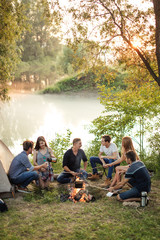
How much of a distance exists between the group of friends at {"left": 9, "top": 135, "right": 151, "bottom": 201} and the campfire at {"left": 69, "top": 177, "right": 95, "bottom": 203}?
353 millimetres

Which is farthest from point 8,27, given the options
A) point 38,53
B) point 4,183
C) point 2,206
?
point 38,53

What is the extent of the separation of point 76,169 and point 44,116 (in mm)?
13232

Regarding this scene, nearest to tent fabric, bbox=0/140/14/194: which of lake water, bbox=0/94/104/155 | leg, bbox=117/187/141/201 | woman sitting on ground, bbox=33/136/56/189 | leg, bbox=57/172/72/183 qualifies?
woman sitting on ground, bbox=33/136/56/189

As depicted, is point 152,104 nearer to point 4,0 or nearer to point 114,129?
point 114,129

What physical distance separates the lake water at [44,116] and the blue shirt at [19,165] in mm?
6098

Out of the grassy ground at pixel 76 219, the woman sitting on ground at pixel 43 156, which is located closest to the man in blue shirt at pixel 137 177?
the grassy ground at pixel 76 219

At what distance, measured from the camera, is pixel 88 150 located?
863 centimetres

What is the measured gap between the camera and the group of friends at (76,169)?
4.68 m

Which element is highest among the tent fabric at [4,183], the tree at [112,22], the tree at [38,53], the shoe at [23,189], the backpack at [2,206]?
the tree at [38,53]

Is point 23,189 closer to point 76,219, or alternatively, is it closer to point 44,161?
point 44,161

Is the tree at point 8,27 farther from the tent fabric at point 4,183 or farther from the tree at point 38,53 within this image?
the tree at point 38,53

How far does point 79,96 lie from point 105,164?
48.4 feet

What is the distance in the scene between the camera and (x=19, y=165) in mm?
5359

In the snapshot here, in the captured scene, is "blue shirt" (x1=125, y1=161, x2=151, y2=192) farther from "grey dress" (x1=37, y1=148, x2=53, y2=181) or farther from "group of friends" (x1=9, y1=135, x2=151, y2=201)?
"grey dress" (x1=37, y1=148, x2=53, y2=181)
